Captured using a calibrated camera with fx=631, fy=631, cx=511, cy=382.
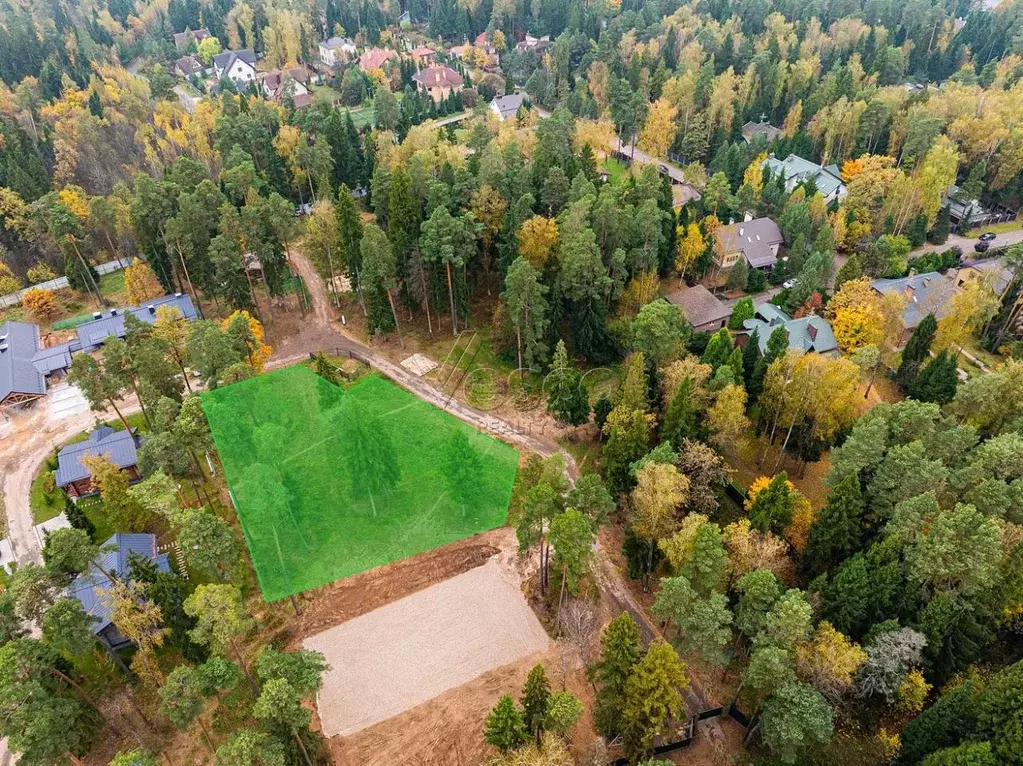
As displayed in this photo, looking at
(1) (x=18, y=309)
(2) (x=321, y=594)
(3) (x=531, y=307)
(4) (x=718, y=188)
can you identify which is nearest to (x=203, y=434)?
(2) (x=321, y=594)

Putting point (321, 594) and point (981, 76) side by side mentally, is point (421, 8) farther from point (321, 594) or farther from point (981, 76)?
point (321, 594)

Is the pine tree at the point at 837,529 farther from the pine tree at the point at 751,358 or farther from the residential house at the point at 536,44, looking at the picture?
the residential house at the point at 536,44

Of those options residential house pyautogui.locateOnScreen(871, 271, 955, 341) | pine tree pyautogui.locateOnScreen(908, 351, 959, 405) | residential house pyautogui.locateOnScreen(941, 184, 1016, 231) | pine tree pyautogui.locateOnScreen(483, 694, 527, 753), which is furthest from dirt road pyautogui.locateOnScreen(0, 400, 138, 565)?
residential house pyautogui.locateOnScreen(941, 184, 1016, 231)

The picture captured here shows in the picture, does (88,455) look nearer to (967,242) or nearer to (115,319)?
(115,319)

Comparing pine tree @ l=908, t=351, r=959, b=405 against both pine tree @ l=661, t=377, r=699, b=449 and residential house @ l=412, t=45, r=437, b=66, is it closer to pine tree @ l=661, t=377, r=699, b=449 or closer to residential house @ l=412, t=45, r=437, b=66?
pine tree @ l=661, t=377, r=699, b=449

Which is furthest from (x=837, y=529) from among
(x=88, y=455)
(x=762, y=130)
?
(x=762, y=130)

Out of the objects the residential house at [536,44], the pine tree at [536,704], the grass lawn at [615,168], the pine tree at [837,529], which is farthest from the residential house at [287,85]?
the pine tree at [536,704]
